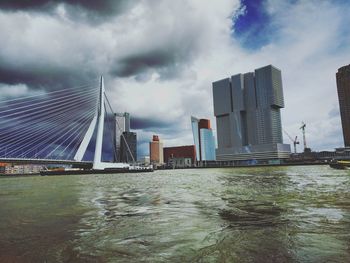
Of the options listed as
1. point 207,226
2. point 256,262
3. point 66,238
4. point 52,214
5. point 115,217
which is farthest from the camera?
point 52,214

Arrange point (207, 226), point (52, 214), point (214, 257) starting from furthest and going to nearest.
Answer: point (52, 214) < point (207, 226) < point (214, 257)

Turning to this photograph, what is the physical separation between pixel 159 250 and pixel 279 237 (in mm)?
2823

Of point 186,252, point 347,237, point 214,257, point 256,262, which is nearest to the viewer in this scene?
point 256,262

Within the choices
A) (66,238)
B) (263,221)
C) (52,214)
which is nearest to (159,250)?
(66,238)

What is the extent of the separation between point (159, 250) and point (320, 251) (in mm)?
3163

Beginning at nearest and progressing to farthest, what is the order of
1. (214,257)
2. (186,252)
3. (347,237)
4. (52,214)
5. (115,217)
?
(214,257) → (186,252) → (347,237) → (115,217) → (52,214)

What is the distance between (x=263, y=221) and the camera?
28.2 feet

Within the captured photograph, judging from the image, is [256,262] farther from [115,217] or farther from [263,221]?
[115,217]

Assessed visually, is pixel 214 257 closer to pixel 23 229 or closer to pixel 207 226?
pixel 207 226

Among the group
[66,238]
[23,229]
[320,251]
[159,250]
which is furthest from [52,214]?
[320,251]

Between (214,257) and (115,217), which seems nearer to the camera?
(214,257)

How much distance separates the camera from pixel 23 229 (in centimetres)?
865

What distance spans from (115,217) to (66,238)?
133 inches

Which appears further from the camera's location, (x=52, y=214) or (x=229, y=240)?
(x=52, y=214)
